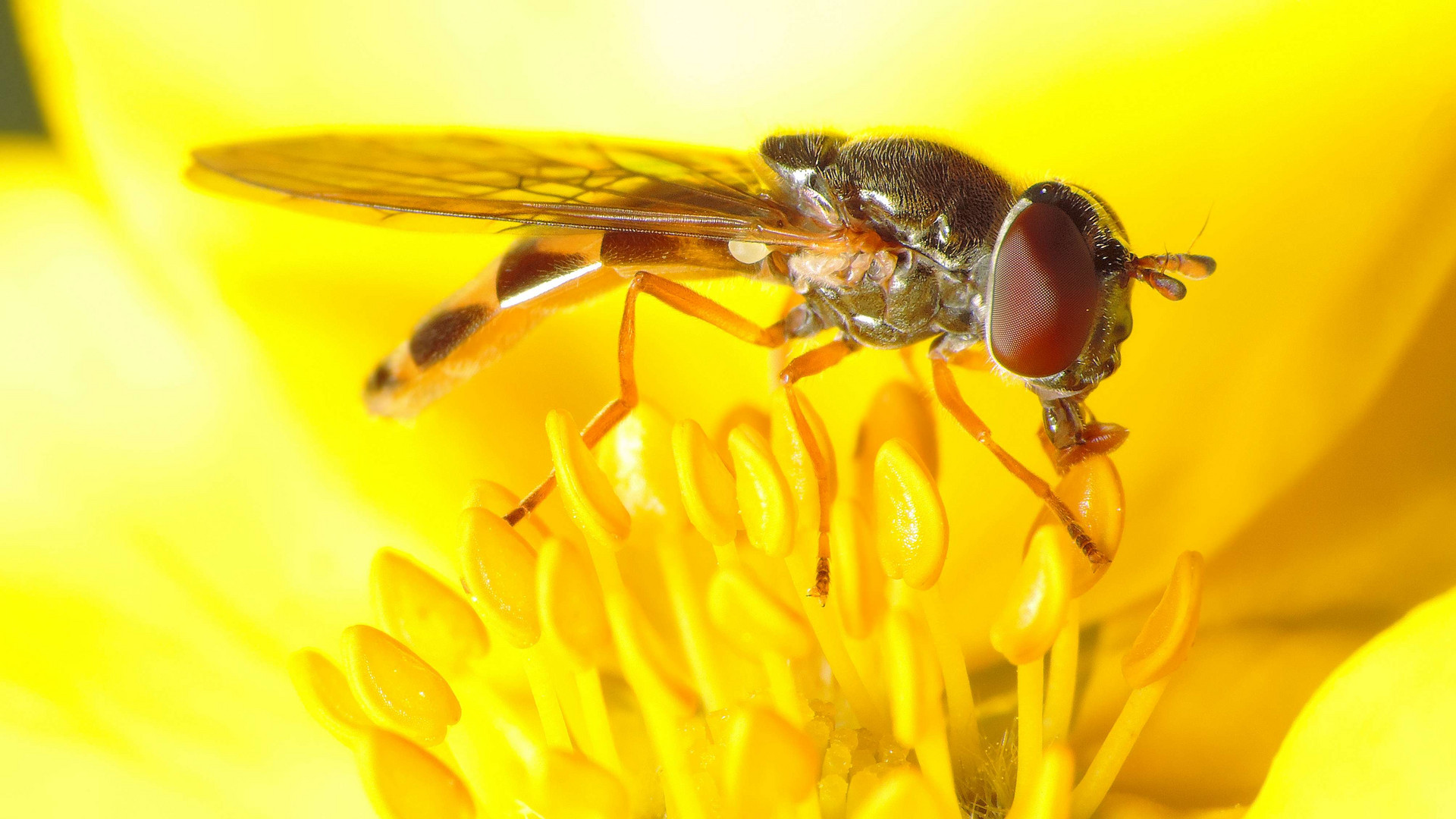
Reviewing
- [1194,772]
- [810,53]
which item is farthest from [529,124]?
[1194,772]

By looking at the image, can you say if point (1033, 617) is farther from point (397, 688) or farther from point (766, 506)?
point (397, 688)

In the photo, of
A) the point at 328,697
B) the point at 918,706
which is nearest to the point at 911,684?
the point at 918,706

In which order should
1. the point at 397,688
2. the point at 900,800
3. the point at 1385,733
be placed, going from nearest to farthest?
A: the point at 1385,733, the point at 900,800, the point at 397,688

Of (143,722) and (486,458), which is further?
(486,458)

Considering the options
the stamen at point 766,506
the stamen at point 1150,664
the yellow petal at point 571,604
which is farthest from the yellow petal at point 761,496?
the stamen at point 1150,664

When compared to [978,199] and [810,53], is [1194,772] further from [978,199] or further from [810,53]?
[810,53]
